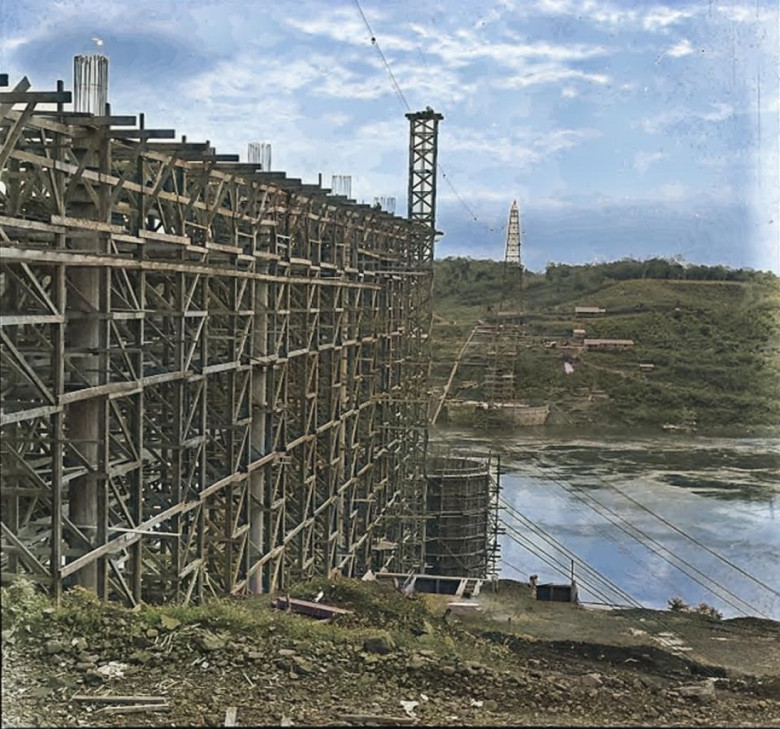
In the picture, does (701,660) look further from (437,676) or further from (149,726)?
(149,726)

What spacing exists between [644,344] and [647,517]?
2895 cm

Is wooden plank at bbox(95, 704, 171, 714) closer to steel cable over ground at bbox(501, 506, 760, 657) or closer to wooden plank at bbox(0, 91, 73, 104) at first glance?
wooden plank at bbox(0, 91, 73, 104)

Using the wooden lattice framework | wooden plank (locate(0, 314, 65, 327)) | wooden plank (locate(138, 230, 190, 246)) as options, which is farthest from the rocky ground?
wooden plank (locate(138, 230, 190, 246))

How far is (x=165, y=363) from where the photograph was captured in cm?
1190

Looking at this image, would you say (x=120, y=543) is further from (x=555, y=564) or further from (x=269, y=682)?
(x=555, y=564)

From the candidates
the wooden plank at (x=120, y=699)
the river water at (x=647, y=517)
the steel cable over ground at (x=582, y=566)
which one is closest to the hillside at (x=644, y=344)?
the river water at (x=647, y=517)

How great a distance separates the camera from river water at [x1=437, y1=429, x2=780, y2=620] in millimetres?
28375

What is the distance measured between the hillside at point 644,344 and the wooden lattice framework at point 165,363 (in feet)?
101

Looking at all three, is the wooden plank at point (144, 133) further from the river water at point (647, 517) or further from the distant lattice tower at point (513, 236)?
the distant lattice tower at point (513, 236)

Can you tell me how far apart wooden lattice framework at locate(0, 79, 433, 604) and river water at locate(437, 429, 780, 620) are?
36.7 feet

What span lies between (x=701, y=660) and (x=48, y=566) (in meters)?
8.78

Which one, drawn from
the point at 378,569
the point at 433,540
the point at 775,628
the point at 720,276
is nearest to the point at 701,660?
the point at 775,628

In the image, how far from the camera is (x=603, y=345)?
207 feet

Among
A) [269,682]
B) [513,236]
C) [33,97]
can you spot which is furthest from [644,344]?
[269,682]
